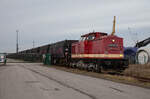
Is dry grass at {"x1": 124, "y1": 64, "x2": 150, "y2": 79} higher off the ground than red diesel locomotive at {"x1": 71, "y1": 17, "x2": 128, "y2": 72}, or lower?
lower

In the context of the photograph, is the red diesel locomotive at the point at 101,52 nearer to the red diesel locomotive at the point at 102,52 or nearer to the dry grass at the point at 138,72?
the red diesel locomotive at the point at 102,52

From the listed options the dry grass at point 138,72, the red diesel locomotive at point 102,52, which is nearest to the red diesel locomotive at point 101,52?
the red diesel locomotive at point 102,52

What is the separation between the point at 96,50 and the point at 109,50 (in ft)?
5.26

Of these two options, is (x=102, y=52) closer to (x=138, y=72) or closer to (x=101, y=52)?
(x=101, y=52)

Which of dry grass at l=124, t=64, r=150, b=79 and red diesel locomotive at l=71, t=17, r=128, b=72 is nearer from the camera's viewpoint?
red diesel locomotive at l=71, t=17, r=128, b=72

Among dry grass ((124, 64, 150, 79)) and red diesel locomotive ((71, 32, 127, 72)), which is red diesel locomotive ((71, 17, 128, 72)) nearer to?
red diesel locomotive ((71, 32, 127, 72))

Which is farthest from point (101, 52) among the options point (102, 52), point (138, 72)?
point (138, 72)

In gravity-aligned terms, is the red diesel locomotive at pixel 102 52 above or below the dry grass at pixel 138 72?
above

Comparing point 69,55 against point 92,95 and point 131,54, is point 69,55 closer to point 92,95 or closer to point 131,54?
point 131,54

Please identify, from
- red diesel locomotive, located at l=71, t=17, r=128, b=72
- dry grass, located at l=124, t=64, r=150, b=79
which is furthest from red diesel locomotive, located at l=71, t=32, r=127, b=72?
dry grass, located at l=124, t=64, r=150, b=79

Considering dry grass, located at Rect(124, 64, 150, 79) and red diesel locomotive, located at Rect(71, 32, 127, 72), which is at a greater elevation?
red diesel locomotive, located at Rect(71, 32, 127, 72)

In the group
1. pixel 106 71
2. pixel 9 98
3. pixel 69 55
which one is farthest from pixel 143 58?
pixel 9 98

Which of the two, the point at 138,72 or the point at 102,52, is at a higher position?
the point at 102,52

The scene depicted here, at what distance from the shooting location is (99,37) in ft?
65.9
